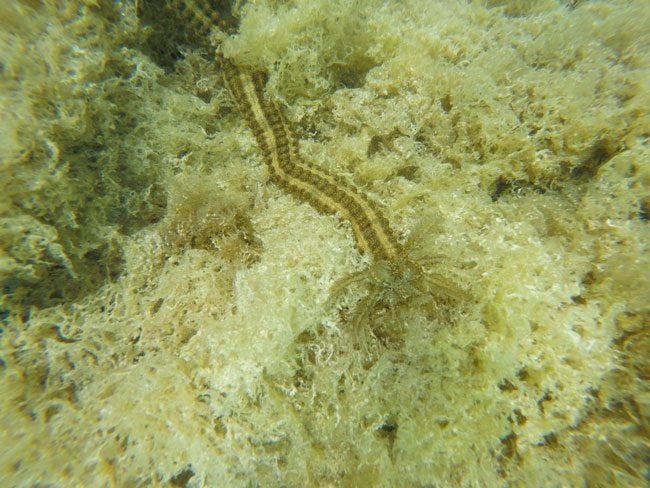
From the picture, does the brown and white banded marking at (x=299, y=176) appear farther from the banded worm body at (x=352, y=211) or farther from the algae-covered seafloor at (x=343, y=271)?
the algae-covered seafloor at (x=343, y=271)

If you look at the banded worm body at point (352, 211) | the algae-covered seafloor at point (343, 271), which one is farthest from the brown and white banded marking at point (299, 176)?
the algae-covered seafloor at point (343, 271)

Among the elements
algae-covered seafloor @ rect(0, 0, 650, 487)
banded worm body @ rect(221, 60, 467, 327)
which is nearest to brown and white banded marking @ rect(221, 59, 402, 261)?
banded worm body @ rect(221, 60, 467, 327)

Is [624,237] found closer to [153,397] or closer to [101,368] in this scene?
[153,397]

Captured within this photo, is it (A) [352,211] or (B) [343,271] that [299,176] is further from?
(B) [343,271]

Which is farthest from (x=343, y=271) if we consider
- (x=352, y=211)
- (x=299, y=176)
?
(x=299, y=176)

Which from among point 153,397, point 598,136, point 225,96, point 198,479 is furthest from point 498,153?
point 198,479

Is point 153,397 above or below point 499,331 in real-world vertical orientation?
above
